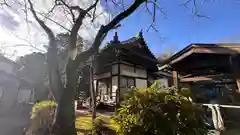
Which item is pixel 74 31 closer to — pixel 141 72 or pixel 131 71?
pixel 131 71

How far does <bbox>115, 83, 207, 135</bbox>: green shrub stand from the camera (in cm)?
361

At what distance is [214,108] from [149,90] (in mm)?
3186

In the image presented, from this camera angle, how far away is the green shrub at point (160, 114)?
361cm

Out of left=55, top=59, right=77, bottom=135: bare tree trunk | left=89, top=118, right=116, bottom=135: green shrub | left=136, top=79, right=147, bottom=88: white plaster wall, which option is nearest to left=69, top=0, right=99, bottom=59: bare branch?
left=55, top=59, right=77, bottom=135: bare tree trunk

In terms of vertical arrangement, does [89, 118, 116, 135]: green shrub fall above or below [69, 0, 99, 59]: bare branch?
below

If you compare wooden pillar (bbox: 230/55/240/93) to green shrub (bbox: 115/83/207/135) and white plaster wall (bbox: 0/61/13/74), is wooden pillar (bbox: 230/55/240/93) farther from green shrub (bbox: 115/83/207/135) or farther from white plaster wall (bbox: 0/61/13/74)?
white plaster wall (bbox: 0/61/13/74)

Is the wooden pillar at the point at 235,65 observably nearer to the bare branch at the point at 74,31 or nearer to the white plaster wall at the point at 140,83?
the bare branch at the point at 74,31

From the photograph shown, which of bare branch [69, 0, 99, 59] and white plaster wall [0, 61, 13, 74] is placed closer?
bare branch [69, 0, 99, 59]

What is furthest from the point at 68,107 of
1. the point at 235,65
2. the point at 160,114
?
the point at 235,65

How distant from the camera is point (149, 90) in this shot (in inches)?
159

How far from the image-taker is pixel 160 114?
3.63 m

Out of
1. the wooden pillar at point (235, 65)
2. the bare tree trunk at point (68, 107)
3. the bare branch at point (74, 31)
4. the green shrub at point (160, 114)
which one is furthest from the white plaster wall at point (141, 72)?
the green shrub at point (160, 114)

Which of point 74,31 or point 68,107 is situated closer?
point 68,107

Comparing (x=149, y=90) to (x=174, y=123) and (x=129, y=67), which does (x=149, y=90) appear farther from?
(x=129, y=67)
